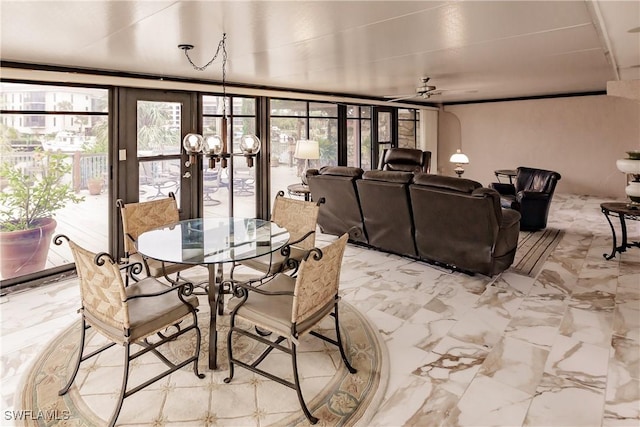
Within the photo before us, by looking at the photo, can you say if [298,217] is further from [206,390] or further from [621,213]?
[621,213]

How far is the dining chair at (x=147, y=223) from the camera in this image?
3.07 m

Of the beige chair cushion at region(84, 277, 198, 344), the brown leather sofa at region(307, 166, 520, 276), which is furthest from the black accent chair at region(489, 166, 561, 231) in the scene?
the beige chair cushion at region(84, 277, 198, 344)

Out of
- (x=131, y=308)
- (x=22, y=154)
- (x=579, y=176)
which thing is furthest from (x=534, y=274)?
(x=579, y=176)

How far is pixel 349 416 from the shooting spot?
2.08 m

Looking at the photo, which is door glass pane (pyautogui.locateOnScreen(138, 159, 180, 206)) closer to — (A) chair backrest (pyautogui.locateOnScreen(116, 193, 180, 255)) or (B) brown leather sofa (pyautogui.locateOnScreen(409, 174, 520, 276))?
(A) chair backrest (pyautogui.locateOnScreen(116, 193, 180, 255))

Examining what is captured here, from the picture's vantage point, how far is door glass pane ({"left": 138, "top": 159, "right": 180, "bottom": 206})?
482 cm

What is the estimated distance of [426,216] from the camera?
3.99 meters

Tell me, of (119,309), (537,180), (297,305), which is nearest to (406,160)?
(537,180)

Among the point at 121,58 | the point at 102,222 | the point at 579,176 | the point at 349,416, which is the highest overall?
the point at 121,58

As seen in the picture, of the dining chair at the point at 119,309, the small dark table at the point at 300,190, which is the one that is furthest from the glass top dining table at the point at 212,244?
the small dark table at the point at 300,190

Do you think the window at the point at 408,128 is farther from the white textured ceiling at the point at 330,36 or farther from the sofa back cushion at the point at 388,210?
the sofa back cushion at the point at 388,210

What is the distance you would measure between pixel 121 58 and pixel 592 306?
4.51 m

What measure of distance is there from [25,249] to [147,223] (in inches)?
58.6

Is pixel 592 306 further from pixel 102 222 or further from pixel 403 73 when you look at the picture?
pixel 102 222
